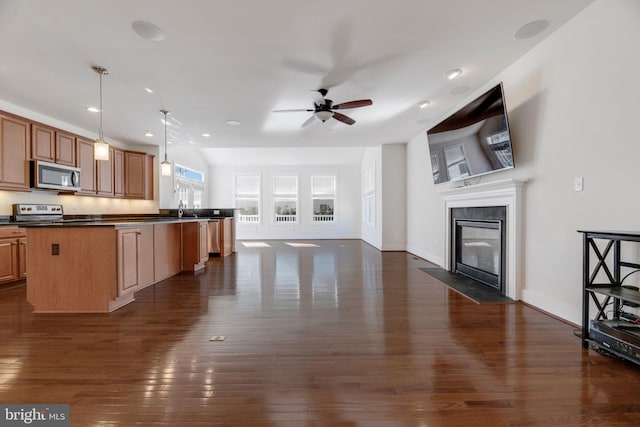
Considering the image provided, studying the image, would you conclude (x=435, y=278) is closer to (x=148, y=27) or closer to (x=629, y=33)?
(x=629, y=33)

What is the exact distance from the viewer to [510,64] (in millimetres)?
3254

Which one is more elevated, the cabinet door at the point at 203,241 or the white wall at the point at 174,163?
the white wall at the point at 174,163

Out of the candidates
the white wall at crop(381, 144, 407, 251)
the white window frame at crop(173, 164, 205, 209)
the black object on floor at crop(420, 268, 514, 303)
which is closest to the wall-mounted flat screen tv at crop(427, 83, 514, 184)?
the black object on floor at crop(420, 268, 514, 303)

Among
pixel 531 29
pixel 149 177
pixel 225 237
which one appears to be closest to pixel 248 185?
pixel 149 177

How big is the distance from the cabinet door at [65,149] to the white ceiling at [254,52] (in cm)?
41

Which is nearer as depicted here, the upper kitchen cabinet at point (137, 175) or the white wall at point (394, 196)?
the upper kitchen cabinet at point (137, 175)

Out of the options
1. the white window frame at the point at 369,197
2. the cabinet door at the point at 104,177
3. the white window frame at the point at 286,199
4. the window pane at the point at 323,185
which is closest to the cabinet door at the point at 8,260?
the cabinet door at the point at 104,177

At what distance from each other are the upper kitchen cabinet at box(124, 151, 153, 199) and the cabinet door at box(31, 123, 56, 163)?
65.7 inches

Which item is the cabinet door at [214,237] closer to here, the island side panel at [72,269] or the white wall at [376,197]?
the island side panel at [72,269]

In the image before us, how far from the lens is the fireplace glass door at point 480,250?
11.7 ft

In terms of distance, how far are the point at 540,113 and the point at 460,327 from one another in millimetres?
2351

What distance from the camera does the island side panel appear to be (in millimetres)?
2854

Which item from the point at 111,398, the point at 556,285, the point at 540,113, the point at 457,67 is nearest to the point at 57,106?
the point at 111,398

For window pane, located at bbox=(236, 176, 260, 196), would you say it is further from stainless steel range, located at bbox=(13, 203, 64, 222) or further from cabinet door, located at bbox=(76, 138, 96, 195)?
stainless steel range, located at bbox=(13, 203, 64, 222)
